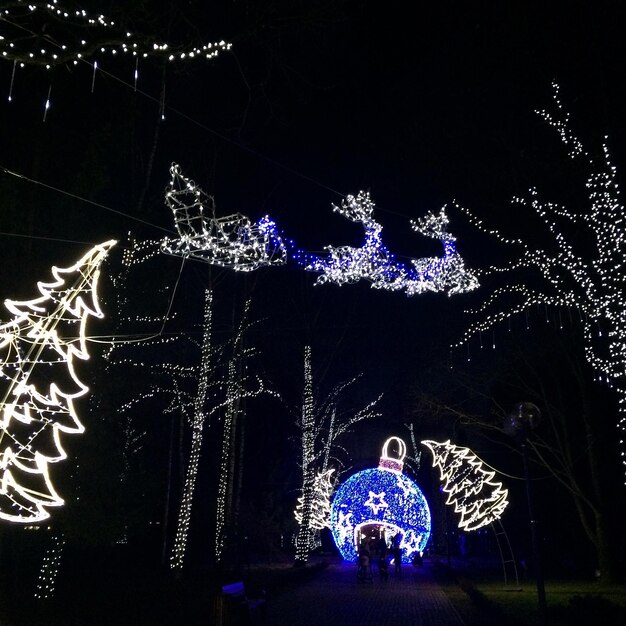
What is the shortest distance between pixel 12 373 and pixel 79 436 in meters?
1.80

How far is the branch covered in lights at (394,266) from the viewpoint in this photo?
11.4 meters

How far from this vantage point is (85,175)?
41.3ft

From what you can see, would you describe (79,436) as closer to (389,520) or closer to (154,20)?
(154,20)

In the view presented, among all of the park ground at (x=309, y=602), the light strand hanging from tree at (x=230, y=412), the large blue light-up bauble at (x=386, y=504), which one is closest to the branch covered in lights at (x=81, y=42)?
the park ground at (x=309, y=602)

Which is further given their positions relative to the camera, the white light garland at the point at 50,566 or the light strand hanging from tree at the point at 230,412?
the light strand hanging from tree at the point at 230,412

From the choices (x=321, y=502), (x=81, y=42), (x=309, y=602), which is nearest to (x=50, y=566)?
(x=309, y=602)

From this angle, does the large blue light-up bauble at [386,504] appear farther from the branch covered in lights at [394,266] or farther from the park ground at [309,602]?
the branch covered in lights at [394,266]

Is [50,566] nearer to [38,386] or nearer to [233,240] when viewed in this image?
[38,386]

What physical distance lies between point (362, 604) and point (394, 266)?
24.6 feet

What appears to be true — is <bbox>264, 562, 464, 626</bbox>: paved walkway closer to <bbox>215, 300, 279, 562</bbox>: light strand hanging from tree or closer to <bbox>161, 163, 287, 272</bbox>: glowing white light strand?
<bbox>215, 300, 279, 562</bbox>: light strand hanging from tree

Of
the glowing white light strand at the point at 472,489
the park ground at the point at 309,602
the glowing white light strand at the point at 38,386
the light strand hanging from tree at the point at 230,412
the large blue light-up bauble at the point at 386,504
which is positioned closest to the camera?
the glowing white light strand at the point at 38,386

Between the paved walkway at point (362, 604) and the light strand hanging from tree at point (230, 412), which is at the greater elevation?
the light strand hanging from tree at point (230, 412)

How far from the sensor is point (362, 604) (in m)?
14.0

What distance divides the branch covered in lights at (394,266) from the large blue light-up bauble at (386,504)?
1515 cm
